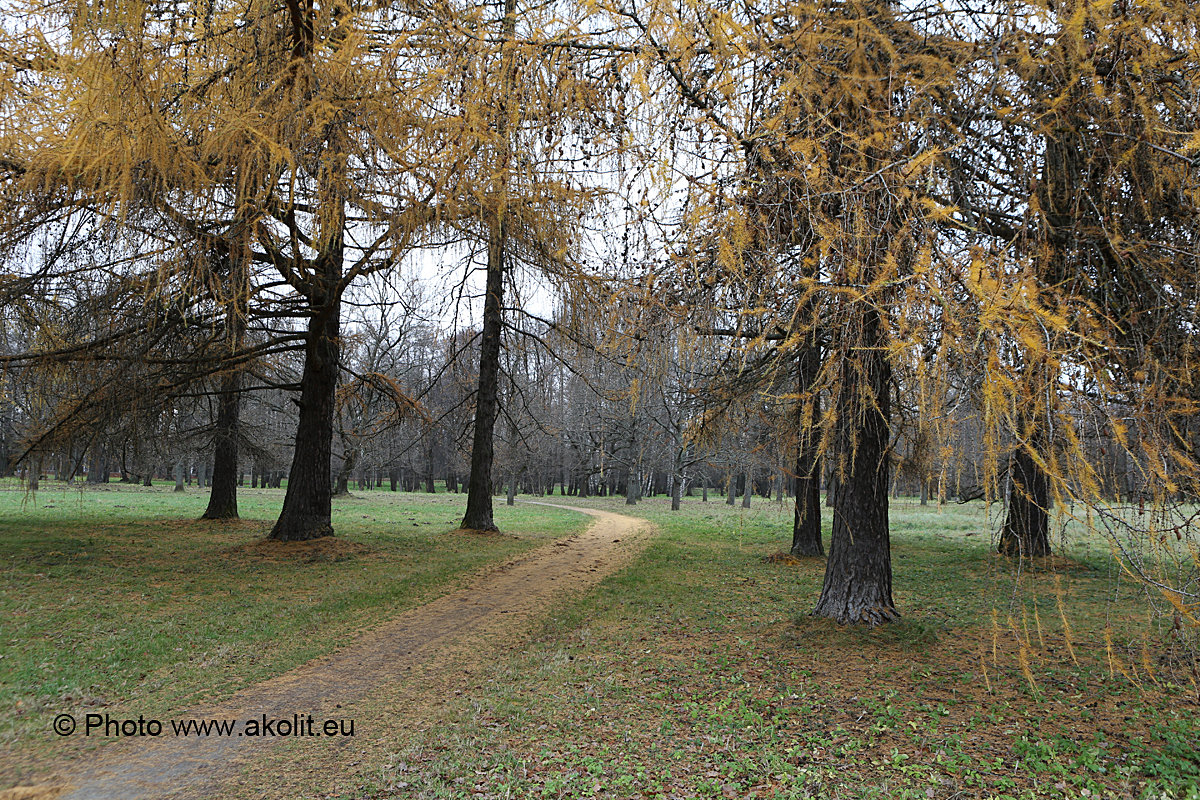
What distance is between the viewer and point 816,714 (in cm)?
487

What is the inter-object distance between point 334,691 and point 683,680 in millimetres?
2942

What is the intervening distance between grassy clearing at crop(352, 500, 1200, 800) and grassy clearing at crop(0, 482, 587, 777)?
85.3 inches

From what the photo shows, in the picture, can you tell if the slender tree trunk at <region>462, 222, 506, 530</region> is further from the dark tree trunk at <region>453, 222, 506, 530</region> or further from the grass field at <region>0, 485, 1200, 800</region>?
the grass field at <region>0, 485, 1200, 800</region>

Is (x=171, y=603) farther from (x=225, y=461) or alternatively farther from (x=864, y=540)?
(x=225, y=461)

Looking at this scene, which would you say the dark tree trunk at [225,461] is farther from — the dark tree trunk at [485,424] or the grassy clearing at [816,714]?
the grassy clearing at [816,714]

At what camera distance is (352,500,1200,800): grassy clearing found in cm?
388

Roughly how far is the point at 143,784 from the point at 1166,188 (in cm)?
686

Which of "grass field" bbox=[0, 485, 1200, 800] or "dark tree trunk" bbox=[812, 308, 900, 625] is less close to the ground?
"dark tree trunk" bbox=[812, 308, 900, 625]

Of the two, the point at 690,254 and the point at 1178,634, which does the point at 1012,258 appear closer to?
the point at 690,254

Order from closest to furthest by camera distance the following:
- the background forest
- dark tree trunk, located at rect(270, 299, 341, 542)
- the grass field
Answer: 1. the background forest
2. the grass field
3. dark tree trunk, located at rect(270, 299, 341, 542)

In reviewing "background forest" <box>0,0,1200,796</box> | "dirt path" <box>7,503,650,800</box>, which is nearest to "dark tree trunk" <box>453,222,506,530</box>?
"dirt path" <box>7,503,650,800</box>

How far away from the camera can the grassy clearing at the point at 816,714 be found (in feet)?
12.7

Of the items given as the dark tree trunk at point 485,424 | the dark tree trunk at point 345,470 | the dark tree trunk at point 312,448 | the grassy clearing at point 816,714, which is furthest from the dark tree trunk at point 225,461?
the grassy clearing at point 816,714

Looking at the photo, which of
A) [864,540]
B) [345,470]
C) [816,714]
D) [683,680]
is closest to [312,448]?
[683,680]
